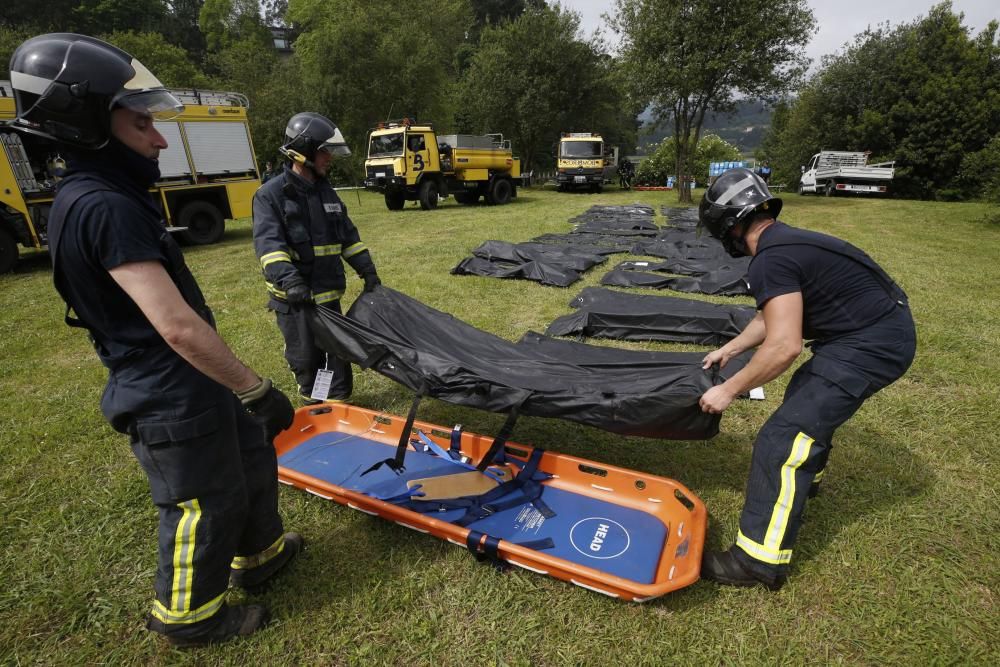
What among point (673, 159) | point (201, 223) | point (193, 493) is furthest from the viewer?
point (673, 159)

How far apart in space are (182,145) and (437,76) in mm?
18149

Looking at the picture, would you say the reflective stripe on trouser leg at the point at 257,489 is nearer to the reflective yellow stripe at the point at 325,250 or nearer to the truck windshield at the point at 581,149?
the reflective yellow stripe at the point at 325,250

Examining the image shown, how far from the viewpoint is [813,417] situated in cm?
204

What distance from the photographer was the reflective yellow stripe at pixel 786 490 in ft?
6.68

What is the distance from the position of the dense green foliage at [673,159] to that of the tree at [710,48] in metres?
11.3

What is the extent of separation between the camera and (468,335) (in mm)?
3514

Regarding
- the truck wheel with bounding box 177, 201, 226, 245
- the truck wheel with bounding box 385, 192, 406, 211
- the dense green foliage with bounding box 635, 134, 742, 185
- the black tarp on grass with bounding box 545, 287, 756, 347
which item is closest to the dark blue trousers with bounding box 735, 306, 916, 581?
the black tarp on grass with bounding box 545, 287, 756, 347

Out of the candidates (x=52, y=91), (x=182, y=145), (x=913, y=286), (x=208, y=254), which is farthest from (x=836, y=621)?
(x=182, y=145)

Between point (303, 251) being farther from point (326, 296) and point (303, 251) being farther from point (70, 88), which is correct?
point (70, 88)

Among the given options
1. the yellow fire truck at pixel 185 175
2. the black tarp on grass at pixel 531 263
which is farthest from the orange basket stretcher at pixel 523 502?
the yellow fire truck at pixel 185 175

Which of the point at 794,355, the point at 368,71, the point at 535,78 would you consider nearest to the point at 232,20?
the point at 368,71

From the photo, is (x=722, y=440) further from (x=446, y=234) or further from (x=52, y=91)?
(x=446, y=234)

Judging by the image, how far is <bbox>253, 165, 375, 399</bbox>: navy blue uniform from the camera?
3104mm

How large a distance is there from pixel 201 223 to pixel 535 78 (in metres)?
20.1
